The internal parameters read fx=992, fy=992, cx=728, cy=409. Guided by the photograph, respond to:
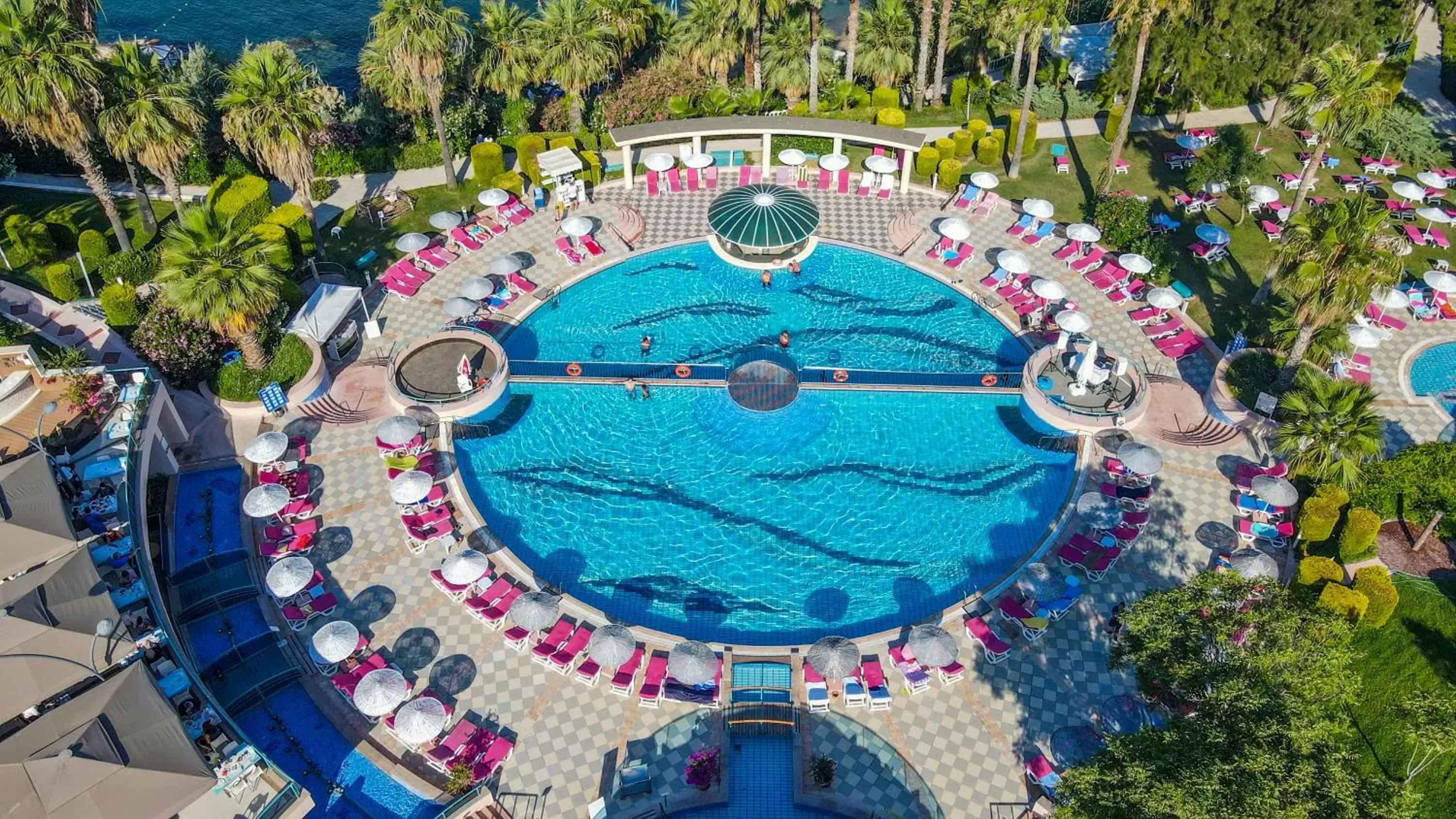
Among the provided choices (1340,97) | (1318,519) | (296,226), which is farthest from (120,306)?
(1340,97)

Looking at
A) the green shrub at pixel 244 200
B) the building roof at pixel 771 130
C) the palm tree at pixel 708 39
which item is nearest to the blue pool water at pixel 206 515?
the green shrub at pixel 244 200

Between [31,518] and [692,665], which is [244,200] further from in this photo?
[692,665]

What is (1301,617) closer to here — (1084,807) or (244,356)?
(1084,807)

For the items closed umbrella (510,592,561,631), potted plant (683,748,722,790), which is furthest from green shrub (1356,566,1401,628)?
closed umbrella (510,592,561,631)

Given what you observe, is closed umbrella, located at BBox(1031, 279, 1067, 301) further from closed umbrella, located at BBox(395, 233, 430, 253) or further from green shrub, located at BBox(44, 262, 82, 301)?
green shrub, located at BBox(44, 262, 82, 301)

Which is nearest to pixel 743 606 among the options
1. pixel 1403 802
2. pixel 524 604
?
pixel 524 604

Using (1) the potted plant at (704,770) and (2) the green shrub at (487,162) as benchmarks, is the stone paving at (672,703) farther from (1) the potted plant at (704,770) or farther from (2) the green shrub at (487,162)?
(2) the green shrub at (487,162)
